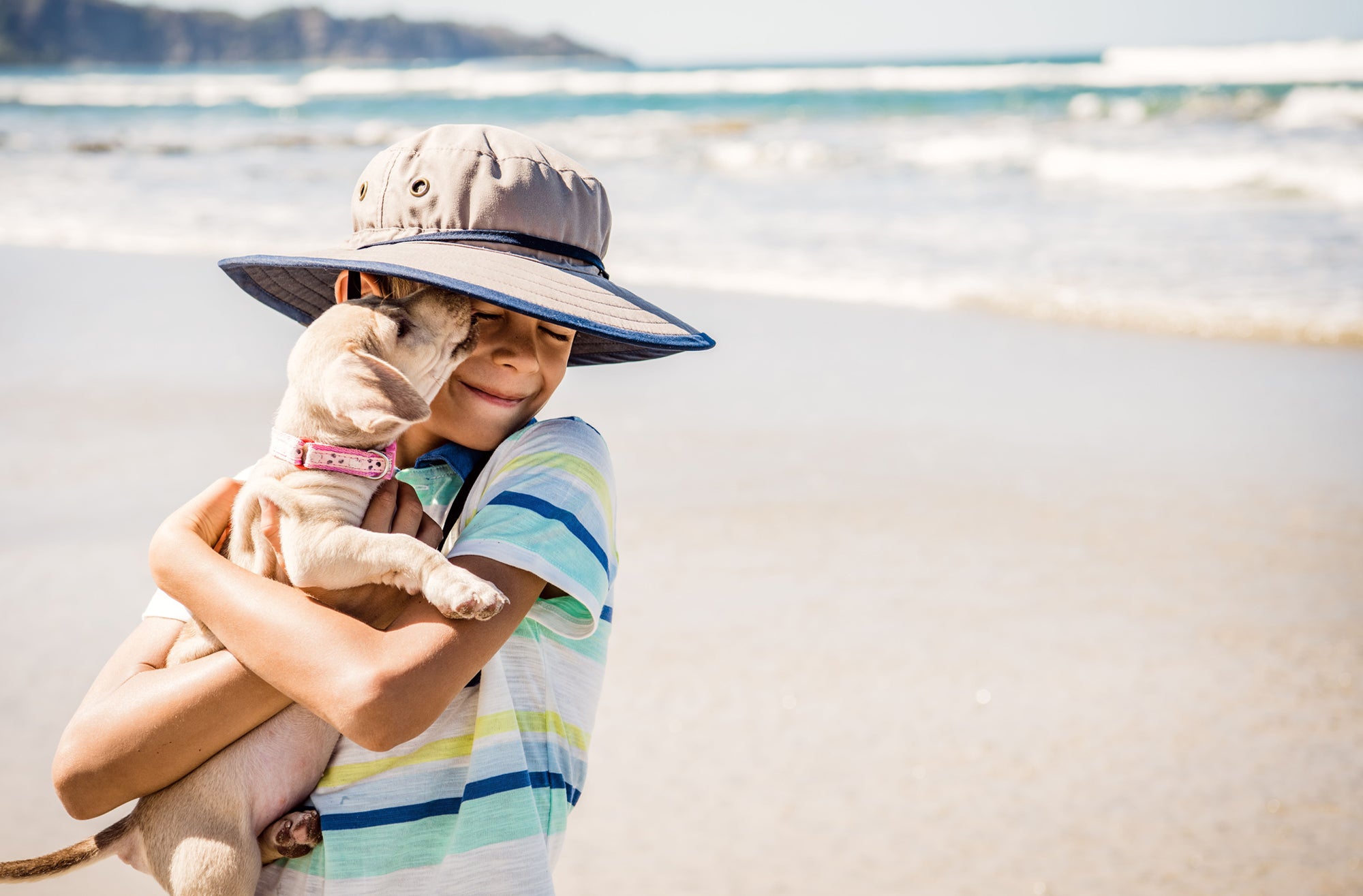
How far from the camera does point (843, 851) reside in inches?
111

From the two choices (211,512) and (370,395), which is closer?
(370,395)

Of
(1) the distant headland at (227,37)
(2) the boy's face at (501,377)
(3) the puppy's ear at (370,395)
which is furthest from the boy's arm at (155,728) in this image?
(1) the distant headland at (227,37)

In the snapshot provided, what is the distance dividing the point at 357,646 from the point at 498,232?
0.65 m

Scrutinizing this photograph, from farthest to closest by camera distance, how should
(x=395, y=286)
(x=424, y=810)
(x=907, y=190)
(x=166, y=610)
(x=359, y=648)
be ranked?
(x=907, y=190) < (x=395, y=286) < (x=166, y=610) < (x=424, y=810) < (x=359, y=648)

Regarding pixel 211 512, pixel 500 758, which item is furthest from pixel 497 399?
pixel 500 758

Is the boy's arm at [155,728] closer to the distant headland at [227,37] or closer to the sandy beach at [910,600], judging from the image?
the sandy beach at [910,600]

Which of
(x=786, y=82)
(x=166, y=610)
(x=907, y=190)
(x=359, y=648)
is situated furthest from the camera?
(x=786, y=82)

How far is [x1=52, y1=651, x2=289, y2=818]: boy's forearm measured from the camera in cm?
150

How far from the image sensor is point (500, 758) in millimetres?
1492

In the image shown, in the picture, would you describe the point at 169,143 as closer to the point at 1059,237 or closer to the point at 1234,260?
the point at 1059,237

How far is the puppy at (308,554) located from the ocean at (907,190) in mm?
1457

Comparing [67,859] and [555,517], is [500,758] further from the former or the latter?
[67,859]

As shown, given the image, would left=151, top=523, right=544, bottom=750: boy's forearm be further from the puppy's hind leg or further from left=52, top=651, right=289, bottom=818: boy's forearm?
the puppy's hind leg

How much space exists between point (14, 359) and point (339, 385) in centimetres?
595
